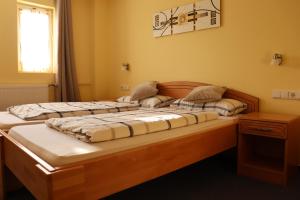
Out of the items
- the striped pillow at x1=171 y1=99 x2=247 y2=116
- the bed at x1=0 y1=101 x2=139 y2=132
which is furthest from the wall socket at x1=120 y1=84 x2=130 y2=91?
the striped pillow at x1=171 y1=99 x2=247 y2=116

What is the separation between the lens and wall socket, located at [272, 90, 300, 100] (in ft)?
8.51

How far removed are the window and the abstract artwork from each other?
1.82 m

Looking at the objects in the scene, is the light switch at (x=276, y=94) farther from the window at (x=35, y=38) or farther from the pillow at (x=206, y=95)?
the window at (x=35, y=38)

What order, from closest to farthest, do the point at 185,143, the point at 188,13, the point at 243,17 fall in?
1. the point at 185,143
2. the point at 243,17
3. the point at 188,13

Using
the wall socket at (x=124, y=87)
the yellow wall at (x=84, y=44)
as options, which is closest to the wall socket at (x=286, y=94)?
the wall socket at (x=124, y=87)

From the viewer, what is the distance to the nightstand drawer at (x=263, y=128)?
229 centimetres

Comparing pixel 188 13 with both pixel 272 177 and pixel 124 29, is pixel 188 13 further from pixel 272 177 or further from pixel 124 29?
pixel 272 177

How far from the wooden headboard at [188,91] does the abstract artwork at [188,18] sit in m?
0.71

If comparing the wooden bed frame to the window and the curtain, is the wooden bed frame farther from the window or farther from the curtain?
the window

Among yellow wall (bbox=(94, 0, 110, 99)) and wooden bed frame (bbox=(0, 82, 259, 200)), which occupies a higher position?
yellow wall (bbox=(94, 0, 110, 99))

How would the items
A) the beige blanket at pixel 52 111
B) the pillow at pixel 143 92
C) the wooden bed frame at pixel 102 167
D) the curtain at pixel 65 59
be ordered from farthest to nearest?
1. the curtain at pixel 65 59
2. the pillow at pixel 143 92
3. the beige blanket at pixel 52 111
4. the wooden bed frame at pixel 102 167

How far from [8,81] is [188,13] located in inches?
109

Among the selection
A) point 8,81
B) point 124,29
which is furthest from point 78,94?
point 124,29

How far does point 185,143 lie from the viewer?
1.99 metres
